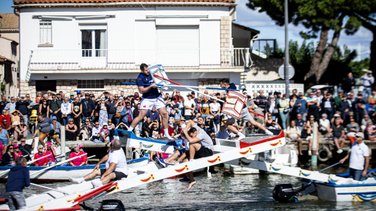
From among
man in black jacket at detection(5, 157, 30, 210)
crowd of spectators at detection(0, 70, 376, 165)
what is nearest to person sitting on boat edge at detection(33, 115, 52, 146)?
crowd of spectators at detection(0, 70, 376, 165)

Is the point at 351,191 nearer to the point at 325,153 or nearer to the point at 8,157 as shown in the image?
the point at 325,153

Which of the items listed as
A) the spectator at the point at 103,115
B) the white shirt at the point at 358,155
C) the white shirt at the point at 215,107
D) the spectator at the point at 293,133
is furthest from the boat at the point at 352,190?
the spectator at the point at 103,115

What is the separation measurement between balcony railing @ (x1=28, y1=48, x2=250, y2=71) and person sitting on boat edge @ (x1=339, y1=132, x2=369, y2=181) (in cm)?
1837

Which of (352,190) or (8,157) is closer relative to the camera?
(352,190)

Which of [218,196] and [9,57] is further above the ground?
[9,57]

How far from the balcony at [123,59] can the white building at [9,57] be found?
11477 mm

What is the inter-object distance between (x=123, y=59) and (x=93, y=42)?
5.94ft

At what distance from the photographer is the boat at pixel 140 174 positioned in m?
23.3

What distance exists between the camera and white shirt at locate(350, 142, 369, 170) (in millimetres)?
27172

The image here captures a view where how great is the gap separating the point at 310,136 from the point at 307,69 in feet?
73.7

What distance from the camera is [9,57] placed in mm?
71188

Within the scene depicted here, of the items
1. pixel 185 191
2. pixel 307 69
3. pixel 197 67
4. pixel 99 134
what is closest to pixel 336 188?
pixel 185 191

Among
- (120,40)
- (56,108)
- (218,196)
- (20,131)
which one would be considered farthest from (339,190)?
(120,40)

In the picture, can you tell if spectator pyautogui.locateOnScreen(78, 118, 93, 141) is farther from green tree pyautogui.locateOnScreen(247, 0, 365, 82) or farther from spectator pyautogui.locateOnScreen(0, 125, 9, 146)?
green tree pyautogui.locateOnScreen(247, 0, 365, 82)
